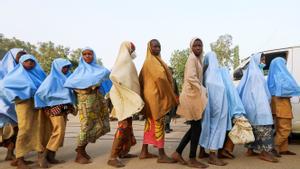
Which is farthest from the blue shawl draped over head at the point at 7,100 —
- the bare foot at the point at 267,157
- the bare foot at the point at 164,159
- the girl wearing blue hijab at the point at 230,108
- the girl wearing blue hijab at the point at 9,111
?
the bare foot at the point at 267,157

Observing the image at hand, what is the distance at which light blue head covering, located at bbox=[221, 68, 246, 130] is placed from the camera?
195 inches

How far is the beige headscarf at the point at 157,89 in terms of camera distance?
193 inches

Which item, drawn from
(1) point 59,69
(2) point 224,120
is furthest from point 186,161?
(1) point 59,69

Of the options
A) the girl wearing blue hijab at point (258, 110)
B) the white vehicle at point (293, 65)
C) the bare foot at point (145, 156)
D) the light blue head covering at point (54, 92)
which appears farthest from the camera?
the white vehicle at point (293, 65)

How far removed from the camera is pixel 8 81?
4.85m

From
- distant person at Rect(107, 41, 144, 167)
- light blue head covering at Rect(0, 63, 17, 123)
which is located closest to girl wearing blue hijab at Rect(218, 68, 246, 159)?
distant person at Rect(107, 41, 144, 167)

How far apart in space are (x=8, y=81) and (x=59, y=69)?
0.81 meters

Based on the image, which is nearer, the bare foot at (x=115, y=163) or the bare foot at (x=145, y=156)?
the bare foot at (x=115, y=163)

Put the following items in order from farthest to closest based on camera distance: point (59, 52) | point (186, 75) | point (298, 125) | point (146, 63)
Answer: point (59, 52) < point (298, 125) < point (146, 63) < point (186, 75)

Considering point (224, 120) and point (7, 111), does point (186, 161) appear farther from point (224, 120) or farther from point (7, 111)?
point (7, 111)

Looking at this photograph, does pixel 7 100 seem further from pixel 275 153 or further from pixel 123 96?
pixel 275 153

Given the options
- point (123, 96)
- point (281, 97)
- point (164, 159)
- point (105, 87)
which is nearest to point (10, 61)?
point (105, 87)

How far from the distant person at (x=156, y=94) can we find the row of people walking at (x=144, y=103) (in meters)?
0.02

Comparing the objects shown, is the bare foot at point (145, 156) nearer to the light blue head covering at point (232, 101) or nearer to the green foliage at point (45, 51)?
the light blue head covering at point (232, 101)
